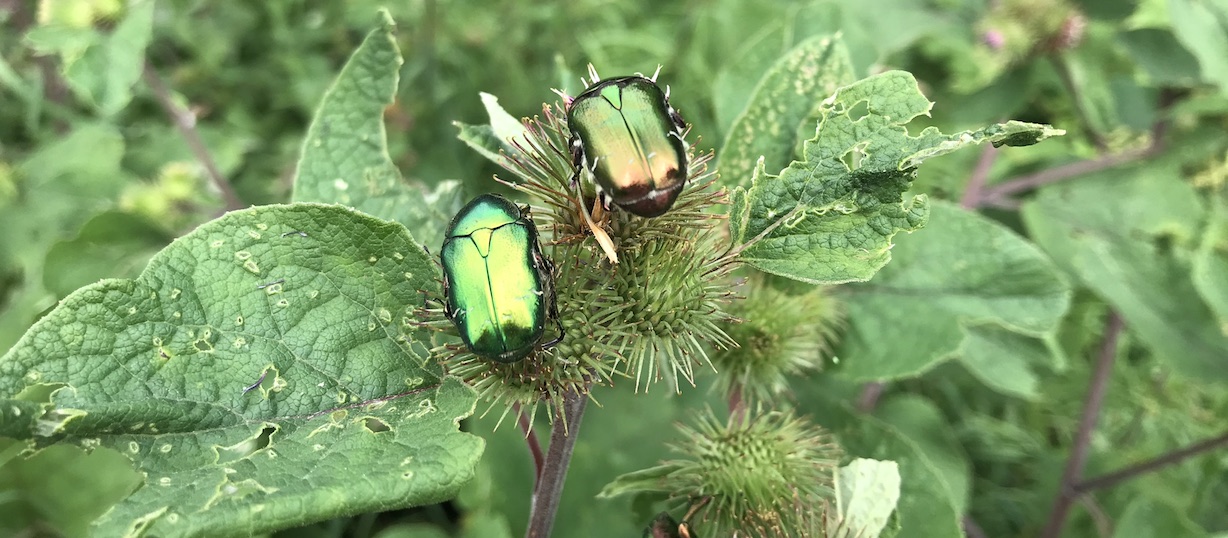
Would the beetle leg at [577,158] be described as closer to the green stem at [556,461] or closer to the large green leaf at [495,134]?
the large green leaf at [495,134]

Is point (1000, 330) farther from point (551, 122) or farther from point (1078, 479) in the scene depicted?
point (551, 122)

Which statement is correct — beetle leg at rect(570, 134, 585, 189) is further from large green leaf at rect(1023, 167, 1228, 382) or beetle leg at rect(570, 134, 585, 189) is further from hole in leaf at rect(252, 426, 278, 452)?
large green leaf at rect(1023, 167, 1228, 382)

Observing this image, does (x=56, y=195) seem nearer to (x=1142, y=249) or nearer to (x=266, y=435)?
(x=266, y=435)

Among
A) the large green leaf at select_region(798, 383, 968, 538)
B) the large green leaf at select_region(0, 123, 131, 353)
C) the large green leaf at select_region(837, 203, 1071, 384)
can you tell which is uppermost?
the large green leaf at select_region(0, 123, 131, 353)

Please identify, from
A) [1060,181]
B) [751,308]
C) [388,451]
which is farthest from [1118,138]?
[388,451]

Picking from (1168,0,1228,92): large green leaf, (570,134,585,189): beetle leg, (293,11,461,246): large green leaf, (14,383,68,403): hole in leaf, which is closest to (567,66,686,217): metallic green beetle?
(570,134,585,189): beetle leg
